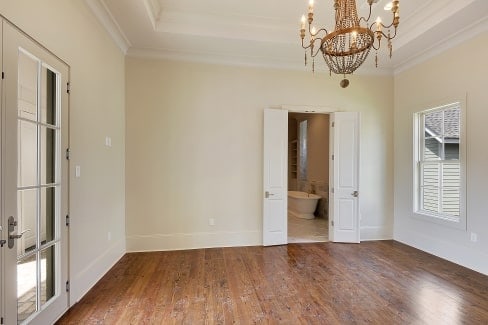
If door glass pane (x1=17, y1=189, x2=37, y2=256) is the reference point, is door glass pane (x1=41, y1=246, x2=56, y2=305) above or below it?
below

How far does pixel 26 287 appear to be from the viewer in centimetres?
195

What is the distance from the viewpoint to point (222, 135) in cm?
440

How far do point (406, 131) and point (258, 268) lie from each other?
12.1ft

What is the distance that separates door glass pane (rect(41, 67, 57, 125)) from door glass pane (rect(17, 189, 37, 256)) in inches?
25.6

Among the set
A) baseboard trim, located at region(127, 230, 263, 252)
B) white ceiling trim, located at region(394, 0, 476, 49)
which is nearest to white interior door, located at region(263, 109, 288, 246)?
baseboard trim, located at region(127, 230, 263, 252)

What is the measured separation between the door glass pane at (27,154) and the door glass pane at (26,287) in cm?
61

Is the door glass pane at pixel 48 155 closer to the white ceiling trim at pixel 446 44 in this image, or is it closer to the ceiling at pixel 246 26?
the ceiling at pixel 246 26

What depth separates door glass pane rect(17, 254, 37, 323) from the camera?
1872 mm

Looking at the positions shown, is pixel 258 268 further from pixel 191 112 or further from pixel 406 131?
pixel 406 131

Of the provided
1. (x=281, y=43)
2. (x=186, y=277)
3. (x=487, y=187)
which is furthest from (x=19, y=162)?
(x=487, y=187)

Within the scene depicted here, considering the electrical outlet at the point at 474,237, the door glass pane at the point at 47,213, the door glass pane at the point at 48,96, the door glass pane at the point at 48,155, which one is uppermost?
the door glass pane at the point at 48,96

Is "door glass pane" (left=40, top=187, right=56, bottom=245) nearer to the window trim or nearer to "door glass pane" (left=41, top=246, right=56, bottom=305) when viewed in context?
"door glass pane" (left=41, top=246, right=56, bottom=305)

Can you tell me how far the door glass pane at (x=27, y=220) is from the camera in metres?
1.89

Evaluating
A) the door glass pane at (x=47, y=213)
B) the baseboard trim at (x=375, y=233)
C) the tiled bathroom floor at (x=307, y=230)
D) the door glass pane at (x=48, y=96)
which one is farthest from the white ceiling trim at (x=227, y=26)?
the baseboard trim at (x=375, y=233)
